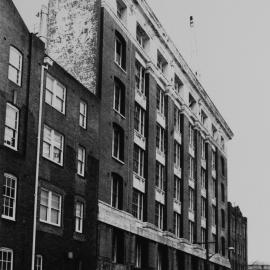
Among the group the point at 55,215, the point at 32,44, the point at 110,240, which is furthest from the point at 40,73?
the point at 110,240

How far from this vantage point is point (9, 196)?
30453 millimetres

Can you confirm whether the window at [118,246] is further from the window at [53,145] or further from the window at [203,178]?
the window at [203,178]

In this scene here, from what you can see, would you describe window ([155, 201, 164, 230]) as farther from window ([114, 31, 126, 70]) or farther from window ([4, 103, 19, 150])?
window ([4, 103, 19, 150])

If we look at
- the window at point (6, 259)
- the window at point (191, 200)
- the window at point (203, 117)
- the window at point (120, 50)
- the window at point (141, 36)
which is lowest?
the window at point (6, 259)

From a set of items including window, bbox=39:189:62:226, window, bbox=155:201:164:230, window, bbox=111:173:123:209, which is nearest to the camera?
window, bbox=39:189:62:226

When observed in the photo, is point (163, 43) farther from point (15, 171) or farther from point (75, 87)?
point (15, 171)

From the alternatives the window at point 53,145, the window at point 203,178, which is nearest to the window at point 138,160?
the window at point 53,145

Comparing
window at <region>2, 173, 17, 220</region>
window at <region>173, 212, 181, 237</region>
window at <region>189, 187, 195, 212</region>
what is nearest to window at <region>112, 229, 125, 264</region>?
window at <region>2, 173, 17, 220</region>

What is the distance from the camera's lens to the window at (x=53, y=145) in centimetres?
3459

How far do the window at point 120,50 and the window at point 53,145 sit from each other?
41.3 feet

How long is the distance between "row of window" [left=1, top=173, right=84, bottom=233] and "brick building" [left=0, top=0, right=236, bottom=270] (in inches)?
2.3

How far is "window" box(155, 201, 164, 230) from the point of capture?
174ft

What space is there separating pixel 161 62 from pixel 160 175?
10812 millimetres

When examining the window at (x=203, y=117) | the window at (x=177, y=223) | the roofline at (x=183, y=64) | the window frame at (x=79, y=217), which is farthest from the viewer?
the window at (x=203, y=117)
